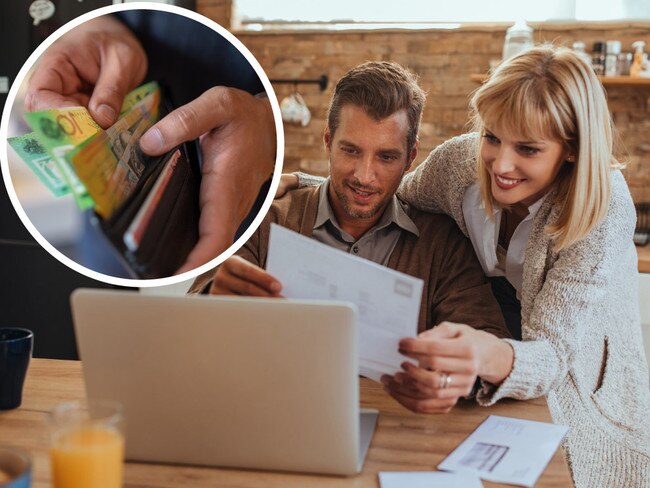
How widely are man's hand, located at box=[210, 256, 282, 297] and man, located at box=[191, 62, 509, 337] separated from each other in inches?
14.0

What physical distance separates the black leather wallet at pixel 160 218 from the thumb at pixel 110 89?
6 cm

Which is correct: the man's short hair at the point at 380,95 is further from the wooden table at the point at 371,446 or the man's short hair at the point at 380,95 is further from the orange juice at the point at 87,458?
the orange juice at the point at 87,458

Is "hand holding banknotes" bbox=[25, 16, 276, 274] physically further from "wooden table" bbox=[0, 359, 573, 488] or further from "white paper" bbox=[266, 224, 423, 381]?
"wooden table" bbox=[0, 359, 573, 488]

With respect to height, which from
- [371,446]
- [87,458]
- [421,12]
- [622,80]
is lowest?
[371,446]

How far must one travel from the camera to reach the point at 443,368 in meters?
1.19

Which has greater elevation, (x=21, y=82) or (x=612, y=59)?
(x=612, y=59)

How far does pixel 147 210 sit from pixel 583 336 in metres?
1.06

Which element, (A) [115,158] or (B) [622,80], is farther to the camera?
(B) [622,80]

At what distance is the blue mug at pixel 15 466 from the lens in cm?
76

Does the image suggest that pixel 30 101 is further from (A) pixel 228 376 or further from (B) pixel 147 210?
(A) pixel 228 376

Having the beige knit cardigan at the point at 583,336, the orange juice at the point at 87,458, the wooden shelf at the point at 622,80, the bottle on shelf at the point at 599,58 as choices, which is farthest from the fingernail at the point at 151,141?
the bottle on shelf at the point at 599,58

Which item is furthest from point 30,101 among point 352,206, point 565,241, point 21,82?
point 565,241

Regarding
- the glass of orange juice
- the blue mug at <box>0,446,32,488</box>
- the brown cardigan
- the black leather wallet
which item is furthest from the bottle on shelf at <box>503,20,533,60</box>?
the blue mug at <box>0,446,32,488</box>

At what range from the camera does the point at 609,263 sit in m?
1.55
